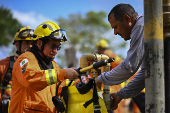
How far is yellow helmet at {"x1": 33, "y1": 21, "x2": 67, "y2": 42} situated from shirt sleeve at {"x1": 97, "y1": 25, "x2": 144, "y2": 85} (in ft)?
3.27

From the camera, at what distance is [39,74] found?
3135mm

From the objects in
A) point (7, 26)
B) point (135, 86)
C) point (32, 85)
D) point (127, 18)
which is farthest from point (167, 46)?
point (7, 26)

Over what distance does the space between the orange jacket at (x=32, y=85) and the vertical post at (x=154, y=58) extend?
1.48 meters

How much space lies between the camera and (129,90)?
354 cm

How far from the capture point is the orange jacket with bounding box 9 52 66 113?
3123mm

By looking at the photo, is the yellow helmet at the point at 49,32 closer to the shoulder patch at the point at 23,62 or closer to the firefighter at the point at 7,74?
the shoulder patch at the point at 23,62

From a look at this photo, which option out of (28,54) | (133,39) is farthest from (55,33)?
(133,39)

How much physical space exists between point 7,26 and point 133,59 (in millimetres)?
26987

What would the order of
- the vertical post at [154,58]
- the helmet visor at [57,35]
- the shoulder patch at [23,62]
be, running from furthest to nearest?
1. the helmet visor at [57,35]
2. the shoulder patch at [23,62]
3. the vertical post at [154,58]

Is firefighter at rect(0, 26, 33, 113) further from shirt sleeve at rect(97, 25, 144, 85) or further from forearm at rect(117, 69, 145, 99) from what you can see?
shirt sleeve at rect(97, 25, 144, 85)

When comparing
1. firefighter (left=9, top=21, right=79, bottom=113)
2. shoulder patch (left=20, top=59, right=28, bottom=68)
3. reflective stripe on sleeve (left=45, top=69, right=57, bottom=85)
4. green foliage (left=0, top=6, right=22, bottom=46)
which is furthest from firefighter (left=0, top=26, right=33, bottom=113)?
green foliage (left=0, top=6, right=22, bottom=46)

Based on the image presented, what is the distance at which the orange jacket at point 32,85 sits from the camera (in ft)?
10.2

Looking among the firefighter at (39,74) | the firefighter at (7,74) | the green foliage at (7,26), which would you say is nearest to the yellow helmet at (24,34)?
the firefighter at (7,74)

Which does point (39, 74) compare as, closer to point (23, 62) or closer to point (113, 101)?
point (23, 62)
